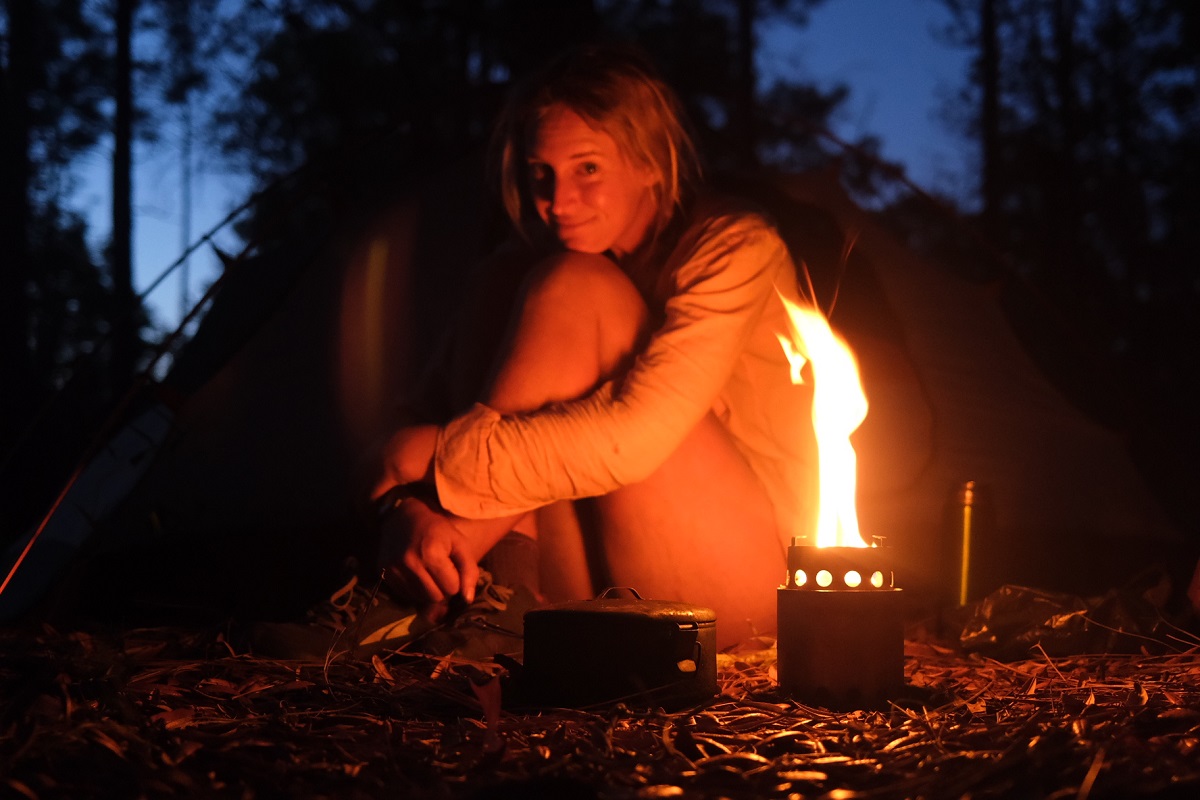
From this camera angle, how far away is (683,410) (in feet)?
6.13

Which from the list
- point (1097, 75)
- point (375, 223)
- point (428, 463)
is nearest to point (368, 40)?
point (1097, 75)

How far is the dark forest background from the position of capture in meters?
6.09

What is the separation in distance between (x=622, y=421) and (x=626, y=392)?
58 millimetres

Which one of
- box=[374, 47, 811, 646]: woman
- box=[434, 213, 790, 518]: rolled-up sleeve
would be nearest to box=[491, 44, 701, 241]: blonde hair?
box=[374, 47, 811, 646]: woman

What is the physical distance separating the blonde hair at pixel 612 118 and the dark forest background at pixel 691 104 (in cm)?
289

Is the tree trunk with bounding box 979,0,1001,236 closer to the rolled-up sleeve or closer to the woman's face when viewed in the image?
the woman's face

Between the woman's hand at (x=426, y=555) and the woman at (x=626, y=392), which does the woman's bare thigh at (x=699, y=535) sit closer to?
the woman at (x=626, y=392)

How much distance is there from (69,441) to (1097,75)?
798 centimetres

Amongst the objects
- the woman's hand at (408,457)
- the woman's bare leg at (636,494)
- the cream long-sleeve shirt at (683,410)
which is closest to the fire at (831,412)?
the cream long-sleeve shirt at (683,410)

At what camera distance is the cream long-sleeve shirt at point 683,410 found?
5.86 feet

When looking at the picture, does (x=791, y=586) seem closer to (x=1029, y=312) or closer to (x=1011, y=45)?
(x=1029, y=312)

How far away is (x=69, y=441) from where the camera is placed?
432 cm

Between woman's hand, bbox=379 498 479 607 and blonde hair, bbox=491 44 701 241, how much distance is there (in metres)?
0.80

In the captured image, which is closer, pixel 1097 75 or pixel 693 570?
pixel 693 570
